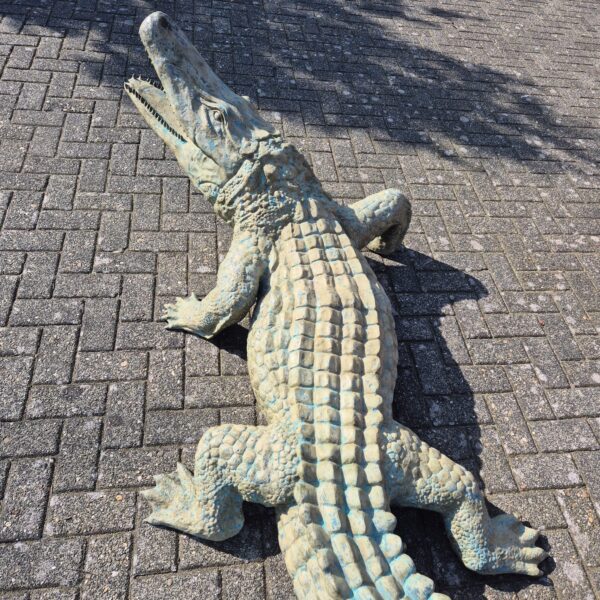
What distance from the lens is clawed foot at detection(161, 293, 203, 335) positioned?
3.38 m

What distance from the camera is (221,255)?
13.1ft

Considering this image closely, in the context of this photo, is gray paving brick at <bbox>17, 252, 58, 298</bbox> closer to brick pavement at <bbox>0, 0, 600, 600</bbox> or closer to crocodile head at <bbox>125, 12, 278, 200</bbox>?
brick pavement at <bbox>0, 0, 600, 600</bbox>

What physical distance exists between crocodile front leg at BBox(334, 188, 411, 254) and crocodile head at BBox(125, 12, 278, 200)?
0.78 metres

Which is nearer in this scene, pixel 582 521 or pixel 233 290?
pixel 582 521

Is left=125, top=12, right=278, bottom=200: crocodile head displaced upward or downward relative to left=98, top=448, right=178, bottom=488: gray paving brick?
upward

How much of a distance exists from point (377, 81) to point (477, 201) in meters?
2.11

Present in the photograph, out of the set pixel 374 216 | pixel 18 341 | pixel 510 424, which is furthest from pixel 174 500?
pixel 374 216

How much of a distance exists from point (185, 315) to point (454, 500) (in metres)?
1.95

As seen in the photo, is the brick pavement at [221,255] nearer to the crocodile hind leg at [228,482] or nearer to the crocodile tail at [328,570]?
the crocodile hind leg at [228,482]

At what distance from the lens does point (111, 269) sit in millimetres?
3785

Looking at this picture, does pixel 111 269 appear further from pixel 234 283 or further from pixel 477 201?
pixel 477 201

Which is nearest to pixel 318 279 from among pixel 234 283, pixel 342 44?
pixel 234 283

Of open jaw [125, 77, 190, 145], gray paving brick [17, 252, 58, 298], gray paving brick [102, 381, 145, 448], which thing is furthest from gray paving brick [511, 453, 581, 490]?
gray paving brick [17, 252, 58, 298]

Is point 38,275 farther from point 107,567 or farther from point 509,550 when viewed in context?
point 509,550
